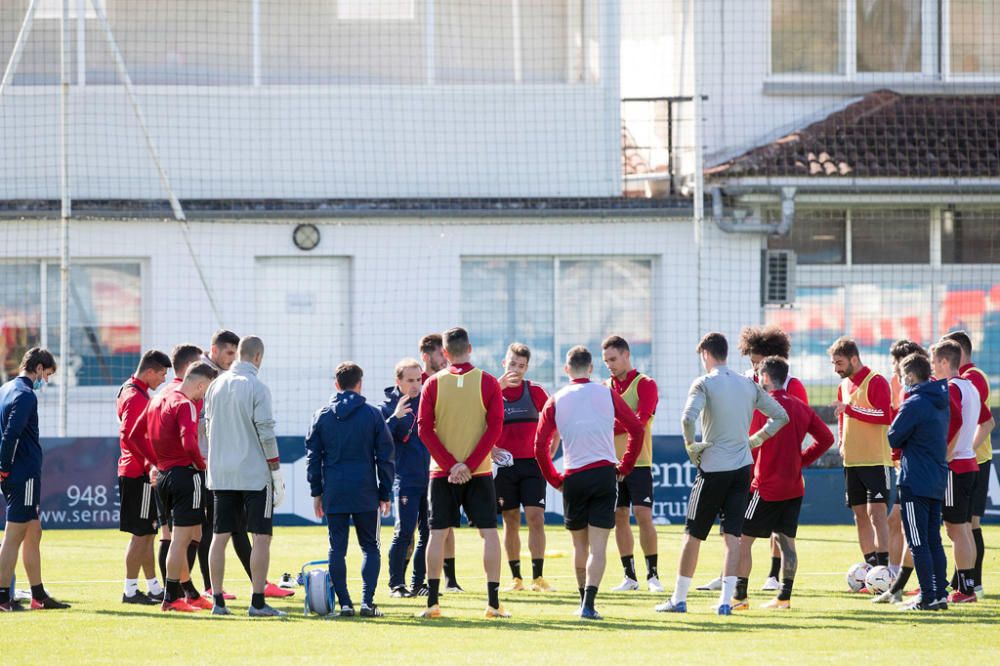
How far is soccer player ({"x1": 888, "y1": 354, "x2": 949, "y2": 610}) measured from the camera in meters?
11.4

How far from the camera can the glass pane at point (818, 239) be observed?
24.2 meters

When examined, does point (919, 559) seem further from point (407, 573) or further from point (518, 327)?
point (518, 327)

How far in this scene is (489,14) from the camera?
23.9 m

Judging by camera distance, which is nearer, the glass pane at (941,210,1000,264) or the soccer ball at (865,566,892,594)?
the soccer ball at (865,566,892,594)

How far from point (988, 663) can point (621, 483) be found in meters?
4.81

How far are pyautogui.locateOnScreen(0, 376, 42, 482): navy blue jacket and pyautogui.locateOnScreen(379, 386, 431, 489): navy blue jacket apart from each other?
271cm

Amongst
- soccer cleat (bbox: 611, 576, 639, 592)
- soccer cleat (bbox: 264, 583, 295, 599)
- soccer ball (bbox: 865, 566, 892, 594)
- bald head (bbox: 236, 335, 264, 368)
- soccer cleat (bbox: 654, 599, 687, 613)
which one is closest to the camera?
bald head (bbox: 236, 335, 264, 368)

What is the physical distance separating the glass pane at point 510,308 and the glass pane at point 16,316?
6203 mm

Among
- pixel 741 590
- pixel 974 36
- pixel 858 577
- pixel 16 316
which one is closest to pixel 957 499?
pixel 858 577

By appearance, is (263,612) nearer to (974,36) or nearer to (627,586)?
(627,586)

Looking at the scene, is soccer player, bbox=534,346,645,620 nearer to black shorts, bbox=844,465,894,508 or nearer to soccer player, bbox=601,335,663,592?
soccer player, bbox=601,335,663,592

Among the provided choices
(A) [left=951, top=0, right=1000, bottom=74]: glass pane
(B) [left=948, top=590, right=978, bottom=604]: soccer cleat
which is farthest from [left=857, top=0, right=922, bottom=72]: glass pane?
(B) [left=948, top=590, right=978, bottom=604]: soccer cleat

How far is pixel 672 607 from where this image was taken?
11.6m

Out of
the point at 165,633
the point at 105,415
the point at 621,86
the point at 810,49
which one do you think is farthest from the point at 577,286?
the point at 165,633
